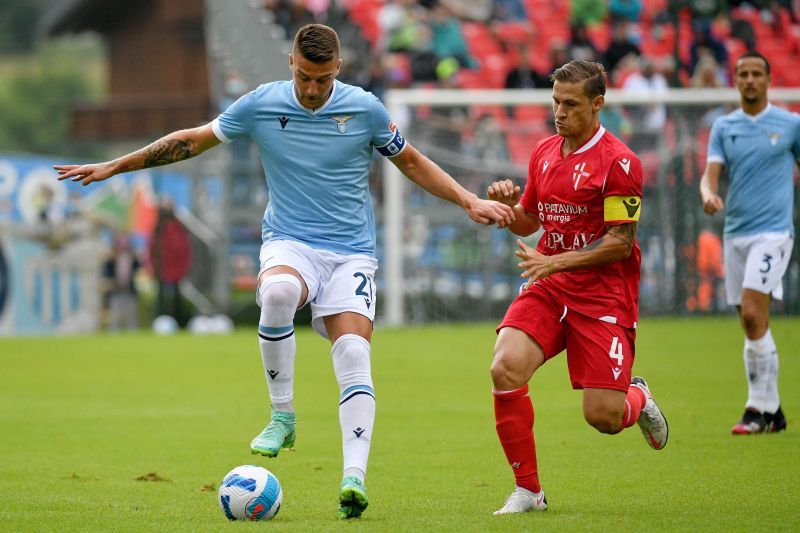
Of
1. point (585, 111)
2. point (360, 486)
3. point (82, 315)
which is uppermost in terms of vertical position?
point (585, 111)

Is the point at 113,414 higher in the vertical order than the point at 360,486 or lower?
lower

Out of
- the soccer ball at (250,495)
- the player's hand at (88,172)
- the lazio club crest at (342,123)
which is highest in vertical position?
the lazio club crest at (342,123)

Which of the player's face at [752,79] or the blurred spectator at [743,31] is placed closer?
the player's face at [752,79]

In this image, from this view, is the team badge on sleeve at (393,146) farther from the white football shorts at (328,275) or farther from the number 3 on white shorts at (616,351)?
the number 3 on white shorts at (616,351)

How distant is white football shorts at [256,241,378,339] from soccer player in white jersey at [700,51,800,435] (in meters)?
3.93

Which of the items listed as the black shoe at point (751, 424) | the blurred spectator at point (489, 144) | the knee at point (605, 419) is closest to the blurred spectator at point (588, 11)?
the blurred spectator at point (489, 144)

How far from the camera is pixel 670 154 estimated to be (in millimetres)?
21266

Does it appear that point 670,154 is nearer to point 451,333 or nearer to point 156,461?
point 451,333

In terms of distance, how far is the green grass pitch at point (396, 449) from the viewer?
6.84m

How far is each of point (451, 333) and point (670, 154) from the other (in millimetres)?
4459

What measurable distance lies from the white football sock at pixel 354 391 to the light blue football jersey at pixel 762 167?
463 cm

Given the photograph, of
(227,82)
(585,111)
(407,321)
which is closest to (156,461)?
(585,111)

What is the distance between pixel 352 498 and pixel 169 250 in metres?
17.4

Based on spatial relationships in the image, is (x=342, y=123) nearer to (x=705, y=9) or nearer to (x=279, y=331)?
(x=279, y=331)
